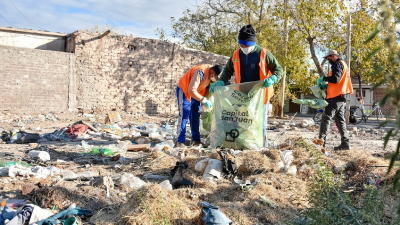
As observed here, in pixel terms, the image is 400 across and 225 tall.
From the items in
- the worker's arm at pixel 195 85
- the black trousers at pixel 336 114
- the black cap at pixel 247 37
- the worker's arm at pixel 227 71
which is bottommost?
the black trousers at pixel 336 114

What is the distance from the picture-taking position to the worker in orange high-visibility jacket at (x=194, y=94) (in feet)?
17.7

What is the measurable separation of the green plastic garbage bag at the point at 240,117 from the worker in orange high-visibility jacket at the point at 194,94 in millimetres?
746

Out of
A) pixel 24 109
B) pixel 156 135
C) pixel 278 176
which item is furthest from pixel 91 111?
pixel 278 176

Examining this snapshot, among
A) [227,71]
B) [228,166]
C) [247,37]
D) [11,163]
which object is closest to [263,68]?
[247,37]

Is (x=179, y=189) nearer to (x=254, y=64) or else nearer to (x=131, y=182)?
(x=131, y=182)

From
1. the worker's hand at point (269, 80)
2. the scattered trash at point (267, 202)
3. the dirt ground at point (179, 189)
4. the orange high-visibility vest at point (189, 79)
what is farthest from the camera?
the orange high-visibility vest at point (189, 79)

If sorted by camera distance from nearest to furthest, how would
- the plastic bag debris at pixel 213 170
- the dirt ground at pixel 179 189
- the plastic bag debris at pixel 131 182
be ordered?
the dirt ground at pixel 179 189 < the plastic bag debris at pixel 131 182 < the plastic bag debris at pixel 213 170

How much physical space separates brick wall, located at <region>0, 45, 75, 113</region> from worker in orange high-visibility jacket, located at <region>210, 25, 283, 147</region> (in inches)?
326

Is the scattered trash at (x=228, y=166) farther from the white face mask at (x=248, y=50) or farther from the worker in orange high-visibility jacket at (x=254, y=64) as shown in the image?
the white face mask at (x=248, y=50)

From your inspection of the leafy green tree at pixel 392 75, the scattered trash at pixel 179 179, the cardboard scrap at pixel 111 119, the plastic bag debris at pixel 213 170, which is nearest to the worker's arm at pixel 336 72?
the plastic bag debris at pixel 213 170

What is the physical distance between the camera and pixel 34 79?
11359mm

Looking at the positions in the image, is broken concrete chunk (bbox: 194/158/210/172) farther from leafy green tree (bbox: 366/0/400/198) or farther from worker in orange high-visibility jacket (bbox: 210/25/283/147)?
leafy green tree (bbox: 366/0/400/198)

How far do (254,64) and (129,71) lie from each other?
881cm

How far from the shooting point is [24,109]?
11227mm
